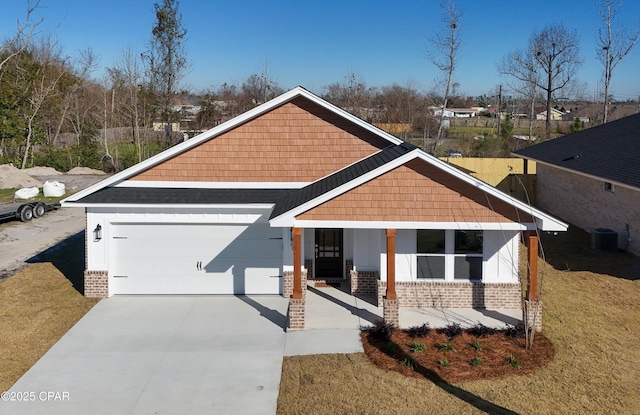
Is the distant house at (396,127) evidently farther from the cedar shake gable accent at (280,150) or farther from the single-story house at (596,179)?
the cedar shake gable accent at (280,150)

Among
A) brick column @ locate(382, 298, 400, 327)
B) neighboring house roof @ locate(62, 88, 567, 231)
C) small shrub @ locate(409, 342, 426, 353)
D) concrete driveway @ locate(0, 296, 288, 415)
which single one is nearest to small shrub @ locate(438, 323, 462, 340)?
small shrub @ locate(409, 342, 426, 353)

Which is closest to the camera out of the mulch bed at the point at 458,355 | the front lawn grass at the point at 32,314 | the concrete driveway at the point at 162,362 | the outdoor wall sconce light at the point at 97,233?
the concrete driveway at the point at 162,362

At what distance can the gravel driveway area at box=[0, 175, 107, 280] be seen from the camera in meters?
17.7

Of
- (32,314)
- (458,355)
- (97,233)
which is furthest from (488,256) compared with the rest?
(32,314)

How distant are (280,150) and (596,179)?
38.8 feet

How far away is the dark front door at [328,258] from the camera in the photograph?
15172mm

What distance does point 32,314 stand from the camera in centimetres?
1299

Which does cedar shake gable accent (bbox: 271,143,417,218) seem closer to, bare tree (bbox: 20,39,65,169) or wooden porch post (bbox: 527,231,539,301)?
wooden porch post (bbox: 527,231,539,301)

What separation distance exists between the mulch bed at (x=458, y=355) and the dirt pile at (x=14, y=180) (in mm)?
29251

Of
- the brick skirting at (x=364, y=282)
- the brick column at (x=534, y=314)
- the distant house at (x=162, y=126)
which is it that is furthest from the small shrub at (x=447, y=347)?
the distant house at (x=162, y=126)

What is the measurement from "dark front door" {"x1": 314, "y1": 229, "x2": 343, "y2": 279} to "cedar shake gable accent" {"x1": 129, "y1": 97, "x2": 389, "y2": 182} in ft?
6.09

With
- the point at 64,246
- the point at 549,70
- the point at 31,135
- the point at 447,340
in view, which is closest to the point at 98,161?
the point at 31,135

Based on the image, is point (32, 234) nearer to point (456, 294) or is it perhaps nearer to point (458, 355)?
point (456, 294)

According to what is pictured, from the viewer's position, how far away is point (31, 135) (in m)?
42.0
